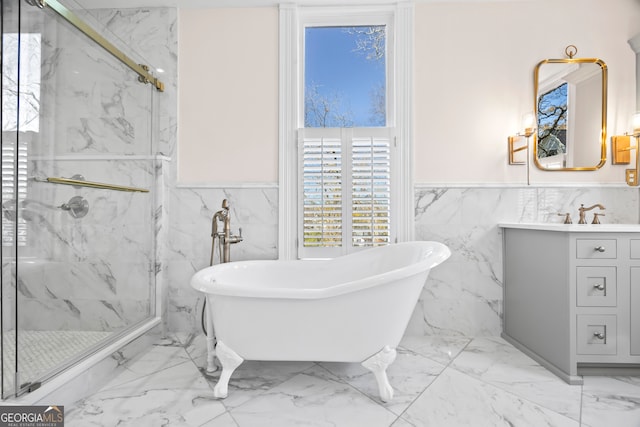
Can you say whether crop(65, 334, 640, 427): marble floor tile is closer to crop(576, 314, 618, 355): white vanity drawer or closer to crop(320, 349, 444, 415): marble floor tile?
crop(320, 349, 444, 415): marble floor tile

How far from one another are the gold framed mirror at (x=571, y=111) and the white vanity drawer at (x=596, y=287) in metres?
0.86

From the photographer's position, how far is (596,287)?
1660 mm

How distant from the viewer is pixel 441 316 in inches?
89.6

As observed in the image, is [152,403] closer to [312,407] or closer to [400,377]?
[312,407]

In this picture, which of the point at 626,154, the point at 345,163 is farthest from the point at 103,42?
the point at 626,154

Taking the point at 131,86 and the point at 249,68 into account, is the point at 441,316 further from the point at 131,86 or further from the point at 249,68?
the point at 131,86

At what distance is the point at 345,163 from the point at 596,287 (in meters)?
1.54

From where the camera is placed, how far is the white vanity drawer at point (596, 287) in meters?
1.66

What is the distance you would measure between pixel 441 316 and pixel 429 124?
1.34m

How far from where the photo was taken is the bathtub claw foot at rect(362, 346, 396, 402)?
4.78 feet

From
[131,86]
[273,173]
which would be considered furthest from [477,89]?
[131,86]

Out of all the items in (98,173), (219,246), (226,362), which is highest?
(98,173)

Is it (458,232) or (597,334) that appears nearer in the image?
(597,334)

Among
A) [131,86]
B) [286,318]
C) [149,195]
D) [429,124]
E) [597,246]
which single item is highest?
[131,86]
